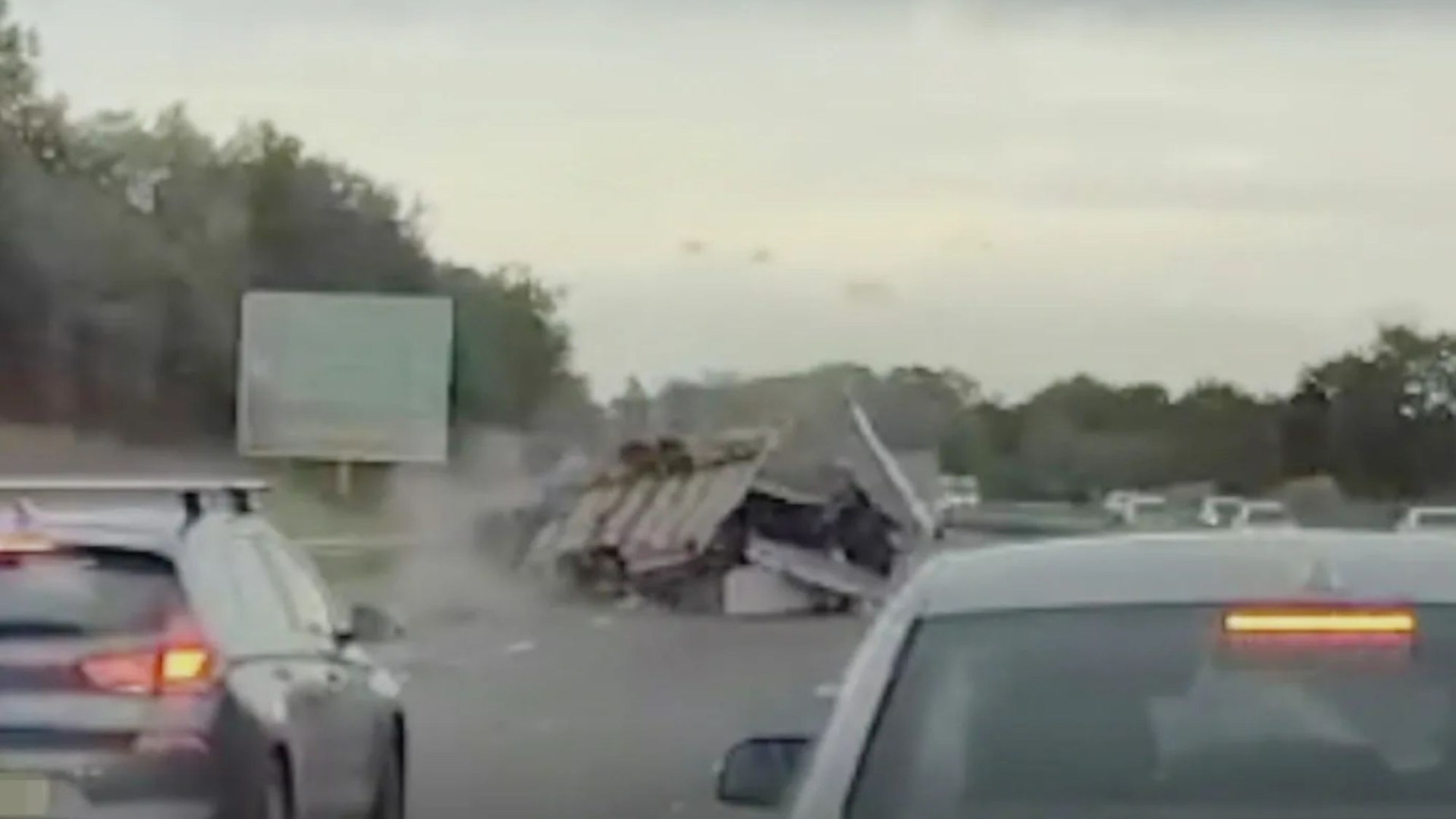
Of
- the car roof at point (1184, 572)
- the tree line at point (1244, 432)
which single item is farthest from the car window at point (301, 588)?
the tree line at point (1244, 432)

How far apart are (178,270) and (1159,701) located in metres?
38.3

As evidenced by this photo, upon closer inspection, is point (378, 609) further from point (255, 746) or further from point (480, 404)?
point (480, 404)

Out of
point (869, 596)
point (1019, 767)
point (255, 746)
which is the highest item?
point (1019, 767)

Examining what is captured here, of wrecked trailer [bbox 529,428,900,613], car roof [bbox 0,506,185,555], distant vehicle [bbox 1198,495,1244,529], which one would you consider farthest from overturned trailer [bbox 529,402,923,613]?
car roof [bbox 0,506,185,555]

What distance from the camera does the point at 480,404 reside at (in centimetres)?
4638

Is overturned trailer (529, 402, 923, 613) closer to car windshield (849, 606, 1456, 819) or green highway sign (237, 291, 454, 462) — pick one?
green highway sign (237, 291, 454, 462)

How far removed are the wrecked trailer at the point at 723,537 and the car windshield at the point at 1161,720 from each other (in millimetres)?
31209

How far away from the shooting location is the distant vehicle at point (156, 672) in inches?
454

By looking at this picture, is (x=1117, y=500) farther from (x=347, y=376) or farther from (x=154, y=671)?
(x=154, y=671)

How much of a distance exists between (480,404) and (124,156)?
5.12m

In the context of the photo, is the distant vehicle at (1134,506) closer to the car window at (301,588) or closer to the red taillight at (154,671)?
the car window at (301,588)

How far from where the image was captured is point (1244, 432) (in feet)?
109

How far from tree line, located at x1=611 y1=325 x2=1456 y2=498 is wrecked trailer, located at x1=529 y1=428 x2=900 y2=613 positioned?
4.00m

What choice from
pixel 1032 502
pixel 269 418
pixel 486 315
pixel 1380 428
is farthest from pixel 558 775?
pixel 486 315
